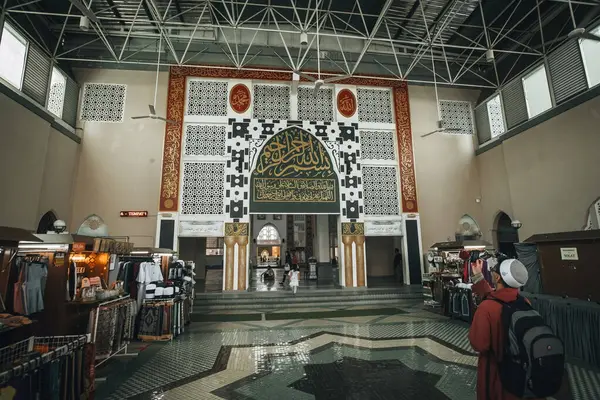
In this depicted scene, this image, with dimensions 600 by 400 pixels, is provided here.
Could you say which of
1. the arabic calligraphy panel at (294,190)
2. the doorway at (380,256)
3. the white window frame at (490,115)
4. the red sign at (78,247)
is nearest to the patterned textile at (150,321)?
the red sign at (78,247)

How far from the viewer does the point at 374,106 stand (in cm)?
980

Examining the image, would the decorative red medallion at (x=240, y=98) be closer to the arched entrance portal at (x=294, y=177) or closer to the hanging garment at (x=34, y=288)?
the arched entrance portal at (x=294, y=177)

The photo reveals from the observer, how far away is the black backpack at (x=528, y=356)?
1260 mm

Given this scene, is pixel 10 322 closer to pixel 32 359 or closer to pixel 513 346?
pixel 32 359

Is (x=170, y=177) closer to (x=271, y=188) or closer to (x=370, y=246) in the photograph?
(x=271, y=188)

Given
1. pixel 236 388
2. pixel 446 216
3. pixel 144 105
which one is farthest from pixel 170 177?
pixel 446 216

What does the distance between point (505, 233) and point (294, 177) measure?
696 centimetres

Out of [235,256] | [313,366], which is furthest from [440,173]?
[313,366]

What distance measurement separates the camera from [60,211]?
770cm

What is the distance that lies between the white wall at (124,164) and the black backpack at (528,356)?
8476mm

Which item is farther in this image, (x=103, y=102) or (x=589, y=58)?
(x=103, y=102)

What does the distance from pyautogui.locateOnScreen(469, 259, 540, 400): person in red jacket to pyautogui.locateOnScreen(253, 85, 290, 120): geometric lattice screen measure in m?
8.49

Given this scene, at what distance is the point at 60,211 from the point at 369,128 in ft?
28.8

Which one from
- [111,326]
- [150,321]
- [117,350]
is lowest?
[117,350]
